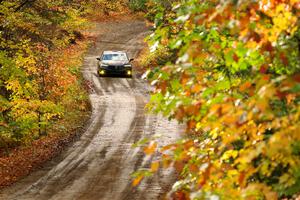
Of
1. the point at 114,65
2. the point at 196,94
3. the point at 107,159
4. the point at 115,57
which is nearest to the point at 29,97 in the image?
the point at 107,159

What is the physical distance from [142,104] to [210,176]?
897 inches

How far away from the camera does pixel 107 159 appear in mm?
17109

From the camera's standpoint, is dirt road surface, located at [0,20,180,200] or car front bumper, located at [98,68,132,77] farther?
car front bumper, located at [98,68,132,77]

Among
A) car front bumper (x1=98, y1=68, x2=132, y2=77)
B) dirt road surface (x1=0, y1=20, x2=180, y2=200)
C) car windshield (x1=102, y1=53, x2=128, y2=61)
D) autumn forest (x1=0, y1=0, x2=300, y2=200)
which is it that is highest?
car windshield (x1=102, y1=53, x2=128, y2=61)

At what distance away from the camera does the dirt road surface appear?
13547mm

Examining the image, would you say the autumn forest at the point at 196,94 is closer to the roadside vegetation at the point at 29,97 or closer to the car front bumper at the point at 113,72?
the roadside vegetation at the point at 29,97

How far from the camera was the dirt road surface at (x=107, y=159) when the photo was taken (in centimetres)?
1355

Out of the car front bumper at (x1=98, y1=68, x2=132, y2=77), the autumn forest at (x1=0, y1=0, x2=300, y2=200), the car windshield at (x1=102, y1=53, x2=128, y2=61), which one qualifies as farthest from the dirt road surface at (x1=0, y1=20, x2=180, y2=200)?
the car windshield at (x1=102, y1=53, x2=128, y2=61)

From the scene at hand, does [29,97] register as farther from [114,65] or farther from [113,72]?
[113,72]

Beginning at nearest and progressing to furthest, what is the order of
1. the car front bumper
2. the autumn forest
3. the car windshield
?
1. the autumn forest
2. the car front bumper
3. the car windshield

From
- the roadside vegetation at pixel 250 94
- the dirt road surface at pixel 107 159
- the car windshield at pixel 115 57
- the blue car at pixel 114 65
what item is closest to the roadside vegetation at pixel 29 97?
the dirt road surface at pixel 107 159

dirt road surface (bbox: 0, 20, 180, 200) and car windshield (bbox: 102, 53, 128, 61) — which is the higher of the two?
car windshield (bbox: 102, 53, 128, 61)

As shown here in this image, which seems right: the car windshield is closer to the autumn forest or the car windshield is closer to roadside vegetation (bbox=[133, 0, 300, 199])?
the autumn forest

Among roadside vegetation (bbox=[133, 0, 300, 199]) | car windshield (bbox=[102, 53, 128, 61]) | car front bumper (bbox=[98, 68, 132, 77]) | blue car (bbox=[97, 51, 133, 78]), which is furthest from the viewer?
car windshield (bbox=[102, 53, 128, 61])
